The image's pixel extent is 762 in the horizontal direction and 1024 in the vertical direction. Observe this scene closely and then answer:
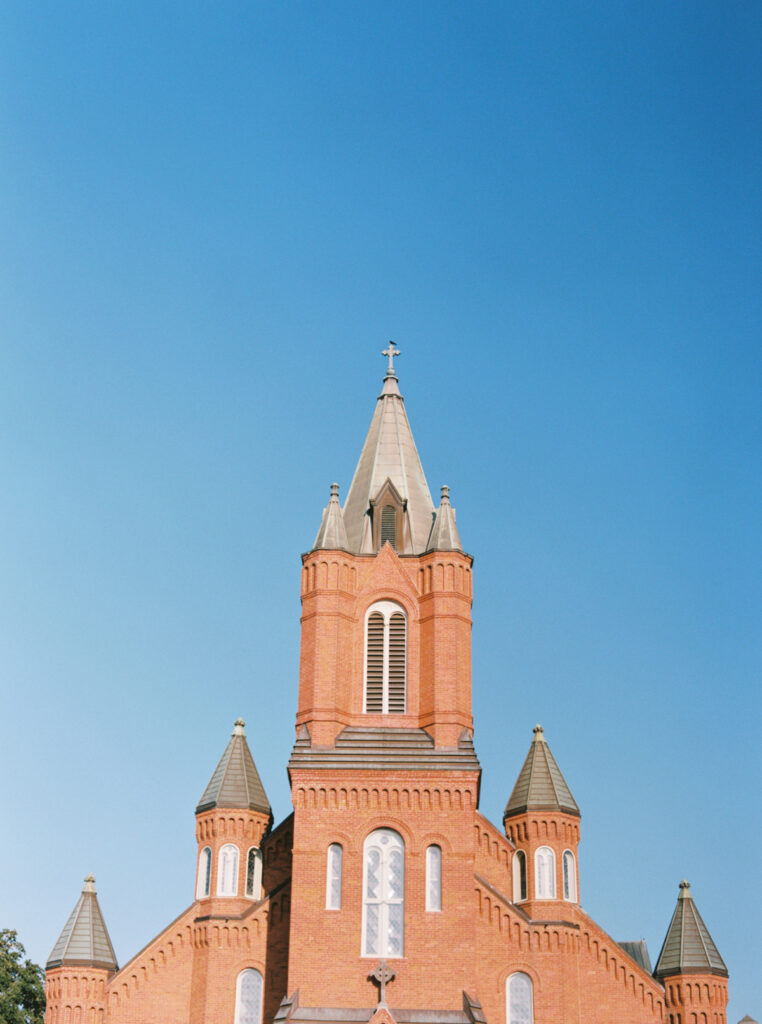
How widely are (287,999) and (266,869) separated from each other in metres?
6.95

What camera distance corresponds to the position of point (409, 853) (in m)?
39.7

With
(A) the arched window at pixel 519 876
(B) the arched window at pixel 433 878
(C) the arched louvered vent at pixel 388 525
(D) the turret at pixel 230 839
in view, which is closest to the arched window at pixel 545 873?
(A) the arched window at pixel 519 876

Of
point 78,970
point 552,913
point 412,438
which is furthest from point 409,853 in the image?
point 412,438

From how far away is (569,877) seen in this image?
1758 inches

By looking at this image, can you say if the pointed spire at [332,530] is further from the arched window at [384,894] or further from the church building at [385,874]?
the arched window at [384,894]

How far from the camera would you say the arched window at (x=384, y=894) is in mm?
38844

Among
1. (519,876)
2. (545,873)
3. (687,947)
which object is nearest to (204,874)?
(519,876)

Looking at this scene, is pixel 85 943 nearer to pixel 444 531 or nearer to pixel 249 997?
pixel 249 997

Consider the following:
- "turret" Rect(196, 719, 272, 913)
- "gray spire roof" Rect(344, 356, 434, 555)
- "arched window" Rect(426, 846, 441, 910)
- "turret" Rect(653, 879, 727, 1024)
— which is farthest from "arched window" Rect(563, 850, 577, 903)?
"gray spire roof" Rect(344, 356, 434, 555)

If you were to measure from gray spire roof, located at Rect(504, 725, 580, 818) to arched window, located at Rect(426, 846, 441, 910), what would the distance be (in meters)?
6.23

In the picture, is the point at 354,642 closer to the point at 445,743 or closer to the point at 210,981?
the point at 445,743

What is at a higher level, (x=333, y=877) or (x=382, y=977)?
(x=333, y=877)

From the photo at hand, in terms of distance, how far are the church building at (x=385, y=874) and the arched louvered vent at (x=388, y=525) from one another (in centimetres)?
6

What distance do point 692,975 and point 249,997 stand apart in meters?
13.7
